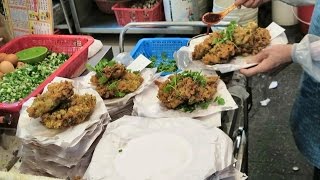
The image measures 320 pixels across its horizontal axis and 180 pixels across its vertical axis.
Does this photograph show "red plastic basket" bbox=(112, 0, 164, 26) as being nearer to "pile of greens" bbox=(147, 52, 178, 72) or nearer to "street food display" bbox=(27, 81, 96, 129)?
"pile of greens" bbox=(147, 52, 178, 72)

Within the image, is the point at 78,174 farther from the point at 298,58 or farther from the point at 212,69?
the point at 298,58

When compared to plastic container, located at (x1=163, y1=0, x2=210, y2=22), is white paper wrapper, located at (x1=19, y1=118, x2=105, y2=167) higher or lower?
higher

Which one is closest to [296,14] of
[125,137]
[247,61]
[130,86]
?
[247,61]

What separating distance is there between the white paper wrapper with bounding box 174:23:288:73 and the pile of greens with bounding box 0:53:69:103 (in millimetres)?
587

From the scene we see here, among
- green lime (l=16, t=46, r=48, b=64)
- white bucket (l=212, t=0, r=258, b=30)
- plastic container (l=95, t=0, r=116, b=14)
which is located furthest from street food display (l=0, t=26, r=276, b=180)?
plastic container (l=95, t=0, r=116, b=14)

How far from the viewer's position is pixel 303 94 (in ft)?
4.92

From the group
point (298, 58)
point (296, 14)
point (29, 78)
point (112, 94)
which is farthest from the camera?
point (296, 14)

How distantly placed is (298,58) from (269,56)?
92 mm

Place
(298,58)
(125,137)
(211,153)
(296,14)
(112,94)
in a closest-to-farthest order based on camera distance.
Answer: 1. (211,153)
2. (125,137)
3. (298,58)
4. (112,94)
5. (296,14)

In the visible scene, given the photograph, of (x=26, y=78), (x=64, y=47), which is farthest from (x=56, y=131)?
(x=64, y=47)

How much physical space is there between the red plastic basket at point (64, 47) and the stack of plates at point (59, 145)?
369mm

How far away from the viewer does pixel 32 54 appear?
1.81m

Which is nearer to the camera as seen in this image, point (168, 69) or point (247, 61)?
point (247, 61)

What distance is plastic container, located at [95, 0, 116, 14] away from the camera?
10.2 ft
